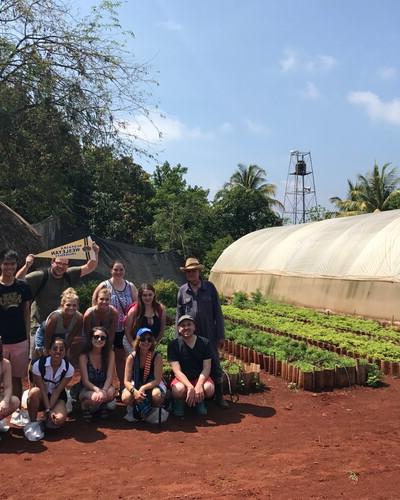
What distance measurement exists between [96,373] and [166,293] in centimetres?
837

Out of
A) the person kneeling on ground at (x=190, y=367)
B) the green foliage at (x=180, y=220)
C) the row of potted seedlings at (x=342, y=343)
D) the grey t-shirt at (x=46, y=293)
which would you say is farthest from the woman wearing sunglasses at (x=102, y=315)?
the green foliage at (x=180, y=220)

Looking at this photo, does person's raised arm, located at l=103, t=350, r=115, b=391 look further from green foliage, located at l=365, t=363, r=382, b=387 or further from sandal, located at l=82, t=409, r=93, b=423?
green foliage, located at l=365, t=363, r=382, b=387

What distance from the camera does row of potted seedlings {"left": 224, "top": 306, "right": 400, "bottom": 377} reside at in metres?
7.86

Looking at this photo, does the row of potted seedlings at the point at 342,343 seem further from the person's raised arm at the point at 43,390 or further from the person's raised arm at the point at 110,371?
the person's raised arm at the point at 43,390

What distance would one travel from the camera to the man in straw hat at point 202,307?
6.14m

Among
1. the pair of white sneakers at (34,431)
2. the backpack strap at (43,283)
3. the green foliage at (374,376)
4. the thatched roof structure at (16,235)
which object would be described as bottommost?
the pair of white sneakers at (34,431)

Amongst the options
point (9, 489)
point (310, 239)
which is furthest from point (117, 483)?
point (310, 239)

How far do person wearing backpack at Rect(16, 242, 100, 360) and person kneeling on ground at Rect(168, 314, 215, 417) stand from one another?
4.64 ft

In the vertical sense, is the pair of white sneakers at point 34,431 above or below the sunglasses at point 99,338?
below

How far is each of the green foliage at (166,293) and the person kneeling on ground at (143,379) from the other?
322 inches

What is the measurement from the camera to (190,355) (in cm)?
586

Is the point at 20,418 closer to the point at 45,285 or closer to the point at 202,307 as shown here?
the point at 45,285

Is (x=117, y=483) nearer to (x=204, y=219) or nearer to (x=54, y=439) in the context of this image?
(x=54, y=439)

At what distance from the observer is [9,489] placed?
3.73 m
